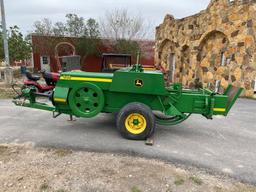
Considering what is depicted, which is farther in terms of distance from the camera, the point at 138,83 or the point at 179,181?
the point at 138,83

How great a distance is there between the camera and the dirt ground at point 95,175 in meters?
2.63

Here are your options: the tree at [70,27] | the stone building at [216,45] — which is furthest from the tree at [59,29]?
the stone building at [216,45]

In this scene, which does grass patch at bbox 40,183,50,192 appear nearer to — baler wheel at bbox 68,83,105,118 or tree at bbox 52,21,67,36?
baler wheel at bbox 68,83,105,118

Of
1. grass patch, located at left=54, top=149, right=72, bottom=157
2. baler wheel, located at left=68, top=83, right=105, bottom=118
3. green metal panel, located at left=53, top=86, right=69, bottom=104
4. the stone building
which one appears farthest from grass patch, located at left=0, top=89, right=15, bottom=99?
the stone building

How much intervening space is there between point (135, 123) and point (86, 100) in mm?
1042

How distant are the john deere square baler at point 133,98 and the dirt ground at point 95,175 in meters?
0.83

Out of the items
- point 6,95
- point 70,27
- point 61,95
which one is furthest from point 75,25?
point 61,95

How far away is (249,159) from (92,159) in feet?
8.38

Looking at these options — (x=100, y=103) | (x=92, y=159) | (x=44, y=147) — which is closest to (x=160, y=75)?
(x=100, y=103)

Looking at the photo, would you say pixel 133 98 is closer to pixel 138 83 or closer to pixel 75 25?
pixel 138 83

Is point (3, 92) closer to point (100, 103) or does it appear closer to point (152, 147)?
point (100, 103)

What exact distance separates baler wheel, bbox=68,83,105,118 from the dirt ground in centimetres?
90

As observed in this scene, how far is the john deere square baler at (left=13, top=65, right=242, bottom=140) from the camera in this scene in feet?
12.9

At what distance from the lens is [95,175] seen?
9.43 feet
